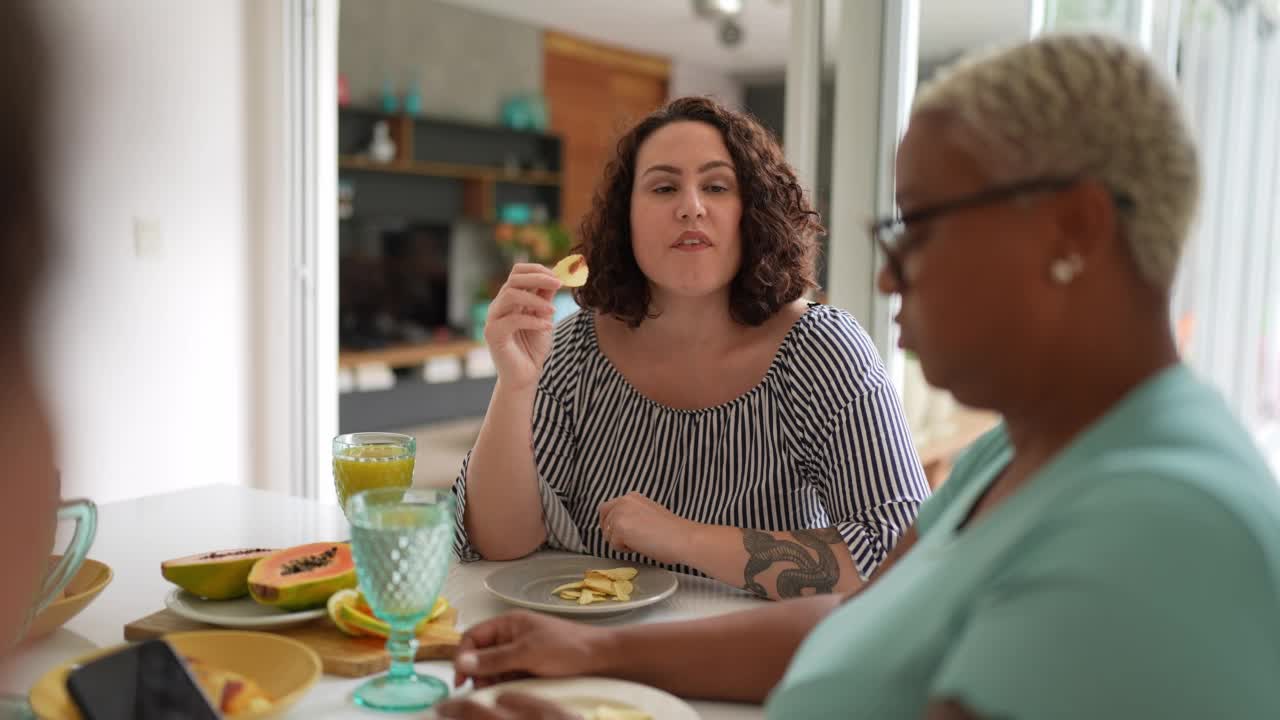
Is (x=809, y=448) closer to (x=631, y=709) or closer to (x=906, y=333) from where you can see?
(x=631, y=709)

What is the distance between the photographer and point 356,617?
3.28ft

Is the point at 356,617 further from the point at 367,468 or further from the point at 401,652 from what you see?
the point at 367,468

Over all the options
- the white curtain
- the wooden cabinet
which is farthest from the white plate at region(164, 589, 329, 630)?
the wooden cabinet

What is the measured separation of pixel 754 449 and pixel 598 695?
68 centimetres

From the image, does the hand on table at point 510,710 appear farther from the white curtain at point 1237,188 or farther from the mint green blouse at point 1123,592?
the white curtain at point 1237,188

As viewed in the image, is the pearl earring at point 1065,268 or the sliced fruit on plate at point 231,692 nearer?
the pearl earring at point 1065,268

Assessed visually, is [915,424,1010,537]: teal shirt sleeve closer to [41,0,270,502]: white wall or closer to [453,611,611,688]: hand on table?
[453,611,611,688]: hand on table

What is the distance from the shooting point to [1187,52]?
3.81 meters

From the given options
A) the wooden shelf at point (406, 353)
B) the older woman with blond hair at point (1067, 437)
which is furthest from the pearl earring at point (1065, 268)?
the wooden shelf at point (406, 353)

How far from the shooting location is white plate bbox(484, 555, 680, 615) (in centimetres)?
112

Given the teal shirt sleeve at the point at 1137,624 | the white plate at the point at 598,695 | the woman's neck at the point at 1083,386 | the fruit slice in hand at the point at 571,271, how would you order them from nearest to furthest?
the teal shirt sleeve at the point at 1137,624 → the woman's neck at the point at 1083,386 → the white plate at the point at 598,695 → the fruit slice in hand at the point at 571,271

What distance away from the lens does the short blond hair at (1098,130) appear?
1.88 ft

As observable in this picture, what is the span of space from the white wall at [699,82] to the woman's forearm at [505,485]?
7593 mm

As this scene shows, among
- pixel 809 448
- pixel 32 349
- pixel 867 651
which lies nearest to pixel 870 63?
pixel 809 448
